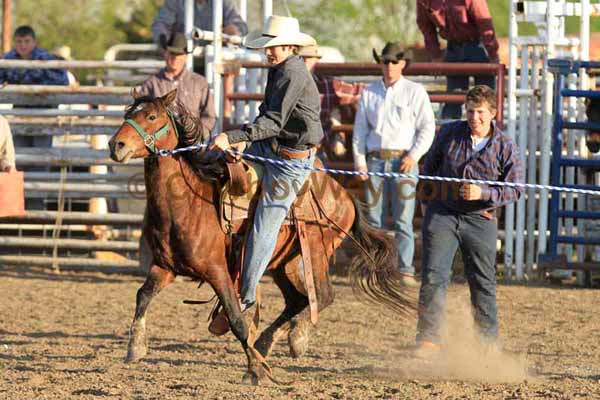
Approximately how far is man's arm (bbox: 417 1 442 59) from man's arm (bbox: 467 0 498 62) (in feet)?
1.66

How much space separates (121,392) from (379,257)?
6.84 feet

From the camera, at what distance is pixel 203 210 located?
670cm

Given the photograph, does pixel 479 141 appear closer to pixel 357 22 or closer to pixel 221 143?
pixel 221 143

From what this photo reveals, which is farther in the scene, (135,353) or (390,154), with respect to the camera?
(390,154)

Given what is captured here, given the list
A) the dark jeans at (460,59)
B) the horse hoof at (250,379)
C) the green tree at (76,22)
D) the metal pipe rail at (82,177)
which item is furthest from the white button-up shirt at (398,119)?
the green tree at (76,22)

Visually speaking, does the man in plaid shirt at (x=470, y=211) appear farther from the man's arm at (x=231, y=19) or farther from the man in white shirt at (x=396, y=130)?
the man's arm at (x=231, y=19)

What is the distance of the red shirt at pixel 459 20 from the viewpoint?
35.1ft

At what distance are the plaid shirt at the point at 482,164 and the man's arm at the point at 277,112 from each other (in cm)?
109

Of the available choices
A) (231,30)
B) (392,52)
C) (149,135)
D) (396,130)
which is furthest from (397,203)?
(149,135)

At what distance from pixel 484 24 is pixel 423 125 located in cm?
127

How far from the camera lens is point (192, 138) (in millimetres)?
6672

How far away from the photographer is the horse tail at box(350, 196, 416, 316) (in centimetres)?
741

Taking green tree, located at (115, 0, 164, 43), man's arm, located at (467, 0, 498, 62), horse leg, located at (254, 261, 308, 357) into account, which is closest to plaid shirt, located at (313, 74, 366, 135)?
→ man's arm, located at (467, 0, 498, 62)

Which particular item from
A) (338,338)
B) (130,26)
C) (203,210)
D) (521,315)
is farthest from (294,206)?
(130,26)
